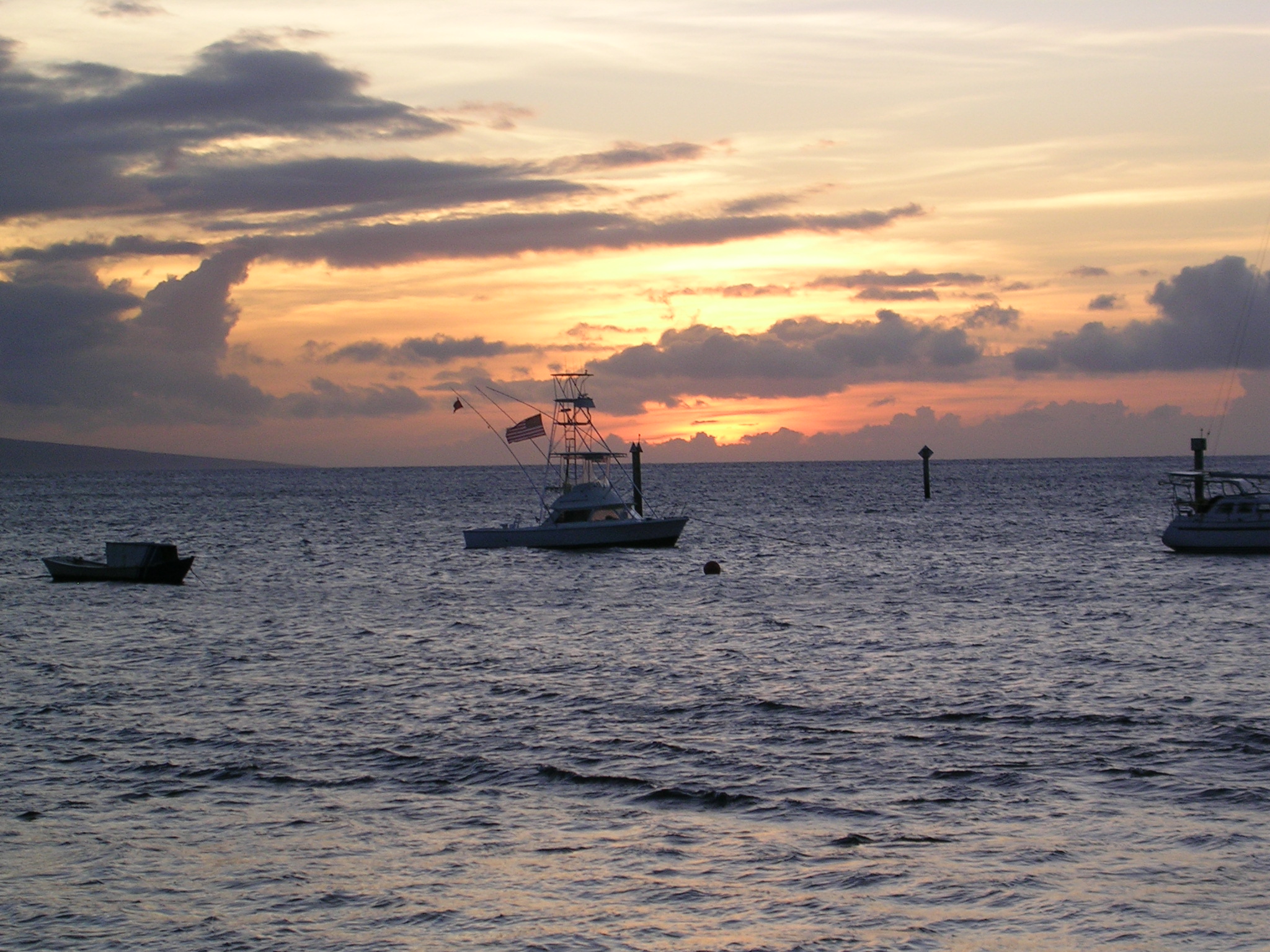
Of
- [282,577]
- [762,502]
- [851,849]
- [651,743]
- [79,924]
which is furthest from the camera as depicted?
[762,502]

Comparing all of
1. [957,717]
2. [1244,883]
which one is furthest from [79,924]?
[957,717]

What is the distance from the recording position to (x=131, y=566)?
168ft

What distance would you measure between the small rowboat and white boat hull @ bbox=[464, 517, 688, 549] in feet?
58.5

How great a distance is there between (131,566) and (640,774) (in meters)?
38.4

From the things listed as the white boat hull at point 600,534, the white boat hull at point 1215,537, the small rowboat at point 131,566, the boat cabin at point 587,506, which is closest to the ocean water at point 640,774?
the small rowboat at point 131,566

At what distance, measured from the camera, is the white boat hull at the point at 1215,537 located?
58.9 metres

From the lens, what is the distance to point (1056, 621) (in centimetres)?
3812

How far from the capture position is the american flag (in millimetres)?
56438

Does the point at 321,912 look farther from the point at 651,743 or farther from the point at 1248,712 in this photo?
the point at 1248,712

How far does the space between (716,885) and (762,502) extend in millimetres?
130766

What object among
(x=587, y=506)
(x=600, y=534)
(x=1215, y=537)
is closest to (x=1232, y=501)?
(x=1215, y=537)

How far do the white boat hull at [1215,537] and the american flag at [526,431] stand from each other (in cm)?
3171

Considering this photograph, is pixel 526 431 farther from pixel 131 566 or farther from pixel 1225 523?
pixel 1225 523

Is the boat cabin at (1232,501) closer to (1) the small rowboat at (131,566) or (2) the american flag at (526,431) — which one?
(2) the american flag at (526,431)
